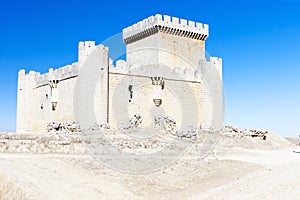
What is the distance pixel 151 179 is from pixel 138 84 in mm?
11264

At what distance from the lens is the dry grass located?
28.2 ft

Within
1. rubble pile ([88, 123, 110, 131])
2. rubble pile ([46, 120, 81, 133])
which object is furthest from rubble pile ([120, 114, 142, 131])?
rubble pile ([46, 120, 81, 133])

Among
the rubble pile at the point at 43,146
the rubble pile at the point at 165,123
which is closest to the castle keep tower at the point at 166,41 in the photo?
the rubble pile at the point at 165,123

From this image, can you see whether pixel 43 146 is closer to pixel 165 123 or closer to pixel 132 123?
pixel 132 123

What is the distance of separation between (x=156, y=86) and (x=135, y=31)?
23.1 ft

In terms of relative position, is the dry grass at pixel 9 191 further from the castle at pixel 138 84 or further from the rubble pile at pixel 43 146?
the castle at pixel 138 84

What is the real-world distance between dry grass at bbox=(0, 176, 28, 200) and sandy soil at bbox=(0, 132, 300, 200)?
0.42ft

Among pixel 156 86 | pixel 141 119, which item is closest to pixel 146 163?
pixel 141 119

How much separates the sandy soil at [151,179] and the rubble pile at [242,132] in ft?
31.2

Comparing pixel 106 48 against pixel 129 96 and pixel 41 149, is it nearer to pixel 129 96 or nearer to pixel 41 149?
pixel 129 96

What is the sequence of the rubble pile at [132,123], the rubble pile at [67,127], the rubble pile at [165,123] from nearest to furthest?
the rubble pile at [67,127] → the rubble pile at [132,123] → the rubble pile at [165,123]

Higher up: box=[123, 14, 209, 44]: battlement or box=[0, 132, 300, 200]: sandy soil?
box=[123, 14, 209, 44]: battlement

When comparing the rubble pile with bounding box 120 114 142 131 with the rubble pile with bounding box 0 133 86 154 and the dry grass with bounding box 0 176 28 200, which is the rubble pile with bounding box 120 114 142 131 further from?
the dry grass with bounding box 0 176 28 200

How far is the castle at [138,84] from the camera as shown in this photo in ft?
68.1
